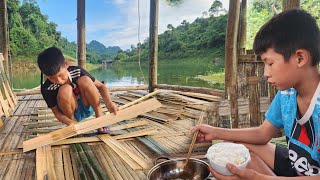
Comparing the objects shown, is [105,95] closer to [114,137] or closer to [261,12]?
[114,137]

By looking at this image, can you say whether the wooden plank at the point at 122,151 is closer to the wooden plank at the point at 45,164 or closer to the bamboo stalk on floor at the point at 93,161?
the bamboo stalk on floor at the point at 93,161

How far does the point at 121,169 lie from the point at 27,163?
0.85 metres

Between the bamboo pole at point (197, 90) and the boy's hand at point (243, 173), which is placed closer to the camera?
the boy's hand at point (243, 173)

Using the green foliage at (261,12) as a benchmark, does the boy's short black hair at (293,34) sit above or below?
below

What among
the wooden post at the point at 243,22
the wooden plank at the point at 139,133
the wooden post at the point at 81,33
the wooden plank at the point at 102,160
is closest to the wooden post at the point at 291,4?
the wooden plank at the point at 139,133

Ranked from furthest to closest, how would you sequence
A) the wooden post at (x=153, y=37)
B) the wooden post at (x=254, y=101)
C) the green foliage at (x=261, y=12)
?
the green foliage at (x=261, y=12) → the wooden post at (x=153, y=37) → the wooden post at (x=254, y=101)

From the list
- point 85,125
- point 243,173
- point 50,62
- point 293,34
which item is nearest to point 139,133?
point 85,125

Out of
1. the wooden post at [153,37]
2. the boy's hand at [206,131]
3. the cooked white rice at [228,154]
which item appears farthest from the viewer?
the wooden post at [153,37]

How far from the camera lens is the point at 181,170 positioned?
5.66 feet

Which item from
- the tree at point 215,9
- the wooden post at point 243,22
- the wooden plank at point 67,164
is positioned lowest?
the wooden plank at point 67,164

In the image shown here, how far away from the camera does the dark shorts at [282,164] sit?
1.70 metres

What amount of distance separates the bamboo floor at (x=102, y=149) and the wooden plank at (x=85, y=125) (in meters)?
0.09

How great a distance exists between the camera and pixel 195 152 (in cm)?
262

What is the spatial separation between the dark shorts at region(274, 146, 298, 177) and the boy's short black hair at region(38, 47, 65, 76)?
2057mm
